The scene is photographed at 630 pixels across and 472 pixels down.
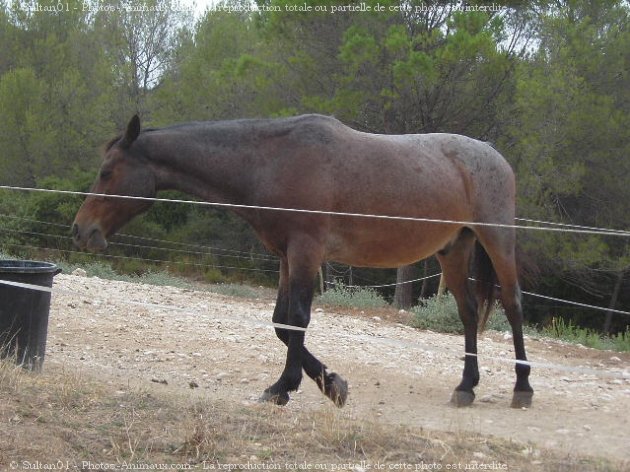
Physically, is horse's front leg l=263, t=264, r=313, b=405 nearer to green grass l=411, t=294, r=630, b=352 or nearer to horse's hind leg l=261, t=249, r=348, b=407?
horse's hind leg l=261, t=249, r=348, b=407

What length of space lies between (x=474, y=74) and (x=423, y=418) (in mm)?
11173

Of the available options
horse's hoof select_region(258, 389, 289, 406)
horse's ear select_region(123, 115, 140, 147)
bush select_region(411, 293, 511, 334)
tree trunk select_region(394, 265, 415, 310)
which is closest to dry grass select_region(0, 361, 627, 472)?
horse's hoof select_region(258, 389, 289, 406)

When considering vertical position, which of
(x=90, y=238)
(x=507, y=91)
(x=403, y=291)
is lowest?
(x=403, y=291)

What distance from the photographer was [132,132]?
5.39 m

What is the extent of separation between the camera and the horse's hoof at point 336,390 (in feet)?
17.2

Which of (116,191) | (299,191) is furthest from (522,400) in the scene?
(116,191)

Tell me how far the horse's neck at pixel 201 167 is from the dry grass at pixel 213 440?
1.64 m

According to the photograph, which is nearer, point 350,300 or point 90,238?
→ point 90,238

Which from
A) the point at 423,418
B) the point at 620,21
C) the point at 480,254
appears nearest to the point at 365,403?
the point at 423,418

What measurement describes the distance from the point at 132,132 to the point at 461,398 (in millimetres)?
3116

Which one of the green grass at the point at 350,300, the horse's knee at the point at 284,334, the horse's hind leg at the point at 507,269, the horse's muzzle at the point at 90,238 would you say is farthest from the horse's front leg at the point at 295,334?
the green grass at the point at 350,300

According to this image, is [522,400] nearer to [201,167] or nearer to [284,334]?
[284,334]

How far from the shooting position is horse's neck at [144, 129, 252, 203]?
213 inches

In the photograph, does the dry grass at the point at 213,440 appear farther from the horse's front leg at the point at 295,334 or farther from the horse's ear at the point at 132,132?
the horse's ear at the point at 132,132
